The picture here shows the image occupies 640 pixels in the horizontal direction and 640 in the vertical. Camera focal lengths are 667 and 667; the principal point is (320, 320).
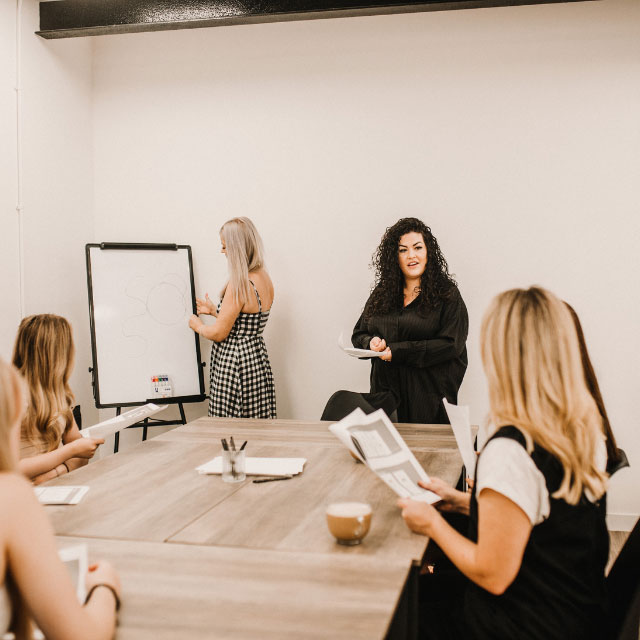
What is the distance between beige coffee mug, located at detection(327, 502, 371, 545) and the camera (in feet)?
4.69

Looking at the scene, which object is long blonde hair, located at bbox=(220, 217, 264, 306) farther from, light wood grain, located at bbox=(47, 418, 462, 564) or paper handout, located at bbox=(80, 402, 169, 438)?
paper handout, located at bbox=(80, 402, 169, 438)

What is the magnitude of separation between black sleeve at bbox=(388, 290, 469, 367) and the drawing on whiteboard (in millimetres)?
1560

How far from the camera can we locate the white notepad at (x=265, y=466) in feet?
6.75

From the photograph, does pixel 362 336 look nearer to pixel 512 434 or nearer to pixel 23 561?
pixel 512 434

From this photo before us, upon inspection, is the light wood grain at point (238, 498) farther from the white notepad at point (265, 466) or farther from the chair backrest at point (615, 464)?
the chair backrest at point (615, 464)

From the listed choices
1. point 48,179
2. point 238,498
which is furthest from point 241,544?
point 48,179

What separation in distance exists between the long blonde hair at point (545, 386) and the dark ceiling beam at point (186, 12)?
2675 millimetres

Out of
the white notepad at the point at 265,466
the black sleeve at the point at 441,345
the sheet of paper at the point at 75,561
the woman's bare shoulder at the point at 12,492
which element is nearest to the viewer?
the woman's bare shoulder at the point at 12,492

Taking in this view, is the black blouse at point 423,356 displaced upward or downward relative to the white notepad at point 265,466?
upward

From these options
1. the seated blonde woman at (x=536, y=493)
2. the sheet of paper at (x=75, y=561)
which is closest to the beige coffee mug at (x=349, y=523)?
the seated blonde woman at (x=536, y=493)

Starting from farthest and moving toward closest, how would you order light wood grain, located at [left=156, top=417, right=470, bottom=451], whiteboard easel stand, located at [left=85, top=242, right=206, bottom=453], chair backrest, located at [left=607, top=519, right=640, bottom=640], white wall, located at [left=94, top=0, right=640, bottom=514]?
1. whiteboard easel stand, located at [left=85, top=242, right=206, bottom=453]
2. white wall, located at [left=94, top=0, right=640, bottom=514]
3. light wood grain, located at [left=156, top=417, right=470, bottom=451]
4. chair backrest, located at [left=607, top=519, right=640, bottom=640]

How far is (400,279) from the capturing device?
3.54 meters

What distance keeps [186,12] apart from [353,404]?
8.08 feet

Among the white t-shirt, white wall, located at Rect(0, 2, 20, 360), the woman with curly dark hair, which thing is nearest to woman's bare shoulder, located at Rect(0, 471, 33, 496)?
the white t-shirt
